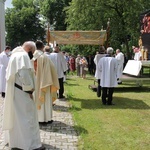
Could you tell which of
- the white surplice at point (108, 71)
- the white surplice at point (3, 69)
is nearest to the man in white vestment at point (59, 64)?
the white surplice at point (108, 71)

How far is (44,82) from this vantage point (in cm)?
760

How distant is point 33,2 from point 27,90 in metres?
56.2

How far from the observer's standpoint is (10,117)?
5.53 metres

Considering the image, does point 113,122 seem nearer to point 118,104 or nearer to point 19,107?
point 118,104

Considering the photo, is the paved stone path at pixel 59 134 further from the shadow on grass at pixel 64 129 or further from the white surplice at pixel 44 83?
the white surplice at pixel 44 83

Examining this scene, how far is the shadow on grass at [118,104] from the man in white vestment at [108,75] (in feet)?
1.10

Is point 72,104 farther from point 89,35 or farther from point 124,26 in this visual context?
point 124,26

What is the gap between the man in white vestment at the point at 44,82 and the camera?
758 cm

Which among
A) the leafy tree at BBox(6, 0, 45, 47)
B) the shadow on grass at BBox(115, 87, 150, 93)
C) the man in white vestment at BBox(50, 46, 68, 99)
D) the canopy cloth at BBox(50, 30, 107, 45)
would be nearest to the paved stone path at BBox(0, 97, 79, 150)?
the man in white vestment at BBox(50, 46, 68, 99)

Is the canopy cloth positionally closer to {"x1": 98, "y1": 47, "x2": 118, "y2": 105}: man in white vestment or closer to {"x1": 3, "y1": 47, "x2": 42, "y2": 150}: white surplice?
{"x1": 98, "y1": 47, "x2": 118, "y2": 105}: man in white vestment

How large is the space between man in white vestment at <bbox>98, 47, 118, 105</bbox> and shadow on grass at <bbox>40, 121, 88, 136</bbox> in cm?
308

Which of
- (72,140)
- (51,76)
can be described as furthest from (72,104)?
(72,140)

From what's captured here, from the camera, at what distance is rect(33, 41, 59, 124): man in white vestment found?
7.58 m

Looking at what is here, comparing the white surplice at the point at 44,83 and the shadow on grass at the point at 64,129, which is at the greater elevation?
the white surplice at the point at 44,83
